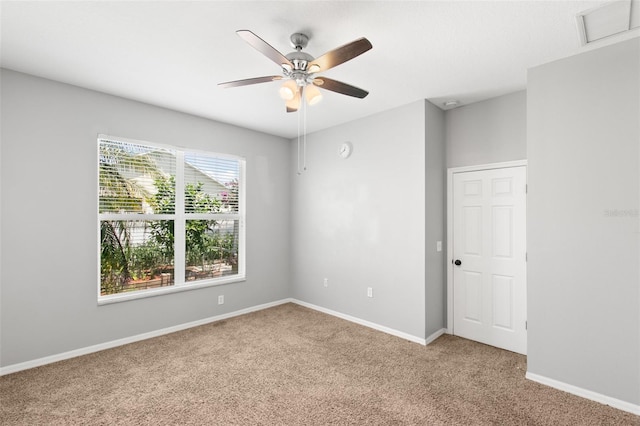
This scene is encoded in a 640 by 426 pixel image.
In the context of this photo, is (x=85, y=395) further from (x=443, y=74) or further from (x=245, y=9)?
(x=443, y=74)

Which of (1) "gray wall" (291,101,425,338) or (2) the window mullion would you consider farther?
(2) the window mullion

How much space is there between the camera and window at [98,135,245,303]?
11.3ft

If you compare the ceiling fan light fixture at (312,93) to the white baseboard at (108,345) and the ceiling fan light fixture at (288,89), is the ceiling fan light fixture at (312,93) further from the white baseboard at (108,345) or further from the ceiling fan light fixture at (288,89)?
the white baseboard at (108,345)

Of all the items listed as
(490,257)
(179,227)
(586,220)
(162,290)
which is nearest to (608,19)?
(586,220)

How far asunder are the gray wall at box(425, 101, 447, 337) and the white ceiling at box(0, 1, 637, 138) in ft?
1.38

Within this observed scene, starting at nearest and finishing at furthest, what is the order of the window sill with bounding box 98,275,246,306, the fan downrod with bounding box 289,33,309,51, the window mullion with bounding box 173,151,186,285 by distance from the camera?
the fan downrod with bounding box 289,33,309,51
the window sill with bounding box 98,275,246,306
the window mullion with bounding box 173,151,186,285

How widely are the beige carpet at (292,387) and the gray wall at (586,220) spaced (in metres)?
0.36

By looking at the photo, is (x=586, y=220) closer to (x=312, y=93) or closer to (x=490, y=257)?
(x=490, y=257)

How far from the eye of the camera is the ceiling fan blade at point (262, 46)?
169 centimetres

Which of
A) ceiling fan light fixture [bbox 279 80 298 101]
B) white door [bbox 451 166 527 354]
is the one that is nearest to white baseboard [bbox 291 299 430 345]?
white door [bbox 451 166 527 354]

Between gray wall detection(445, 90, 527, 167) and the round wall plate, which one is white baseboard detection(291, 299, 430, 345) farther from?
the round wall plate

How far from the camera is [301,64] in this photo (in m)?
2.12

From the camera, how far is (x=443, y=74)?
285cm

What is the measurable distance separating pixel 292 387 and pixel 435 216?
7.78 feet
